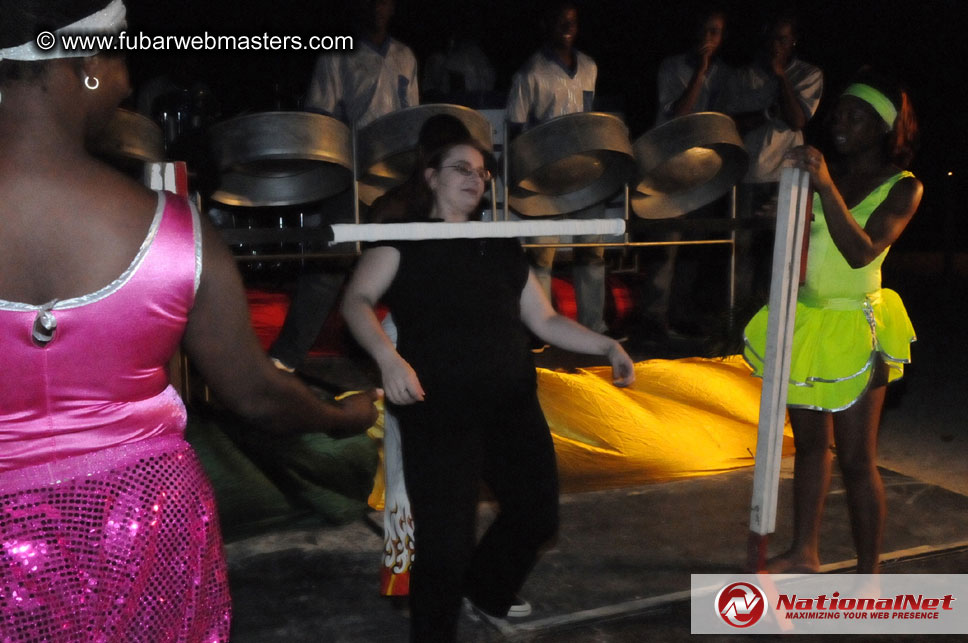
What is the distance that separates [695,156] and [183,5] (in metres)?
5.22

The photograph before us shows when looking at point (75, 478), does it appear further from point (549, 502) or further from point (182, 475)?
point (549, 502)

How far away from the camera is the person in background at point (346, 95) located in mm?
4250

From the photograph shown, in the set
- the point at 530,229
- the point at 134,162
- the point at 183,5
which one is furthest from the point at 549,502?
the point at 183,5

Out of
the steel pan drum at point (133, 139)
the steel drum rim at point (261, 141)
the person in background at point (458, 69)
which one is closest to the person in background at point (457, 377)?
the steel drum rim at point (261, 141)

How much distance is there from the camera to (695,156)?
396 cm

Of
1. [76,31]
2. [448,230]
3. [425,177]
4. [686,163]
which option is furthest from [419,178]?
[686,163]

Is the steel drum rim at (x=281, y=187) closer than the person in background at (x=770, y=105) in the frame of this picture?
Yes

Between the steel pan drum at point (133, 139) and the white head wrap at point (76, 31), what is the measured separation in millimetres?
2170

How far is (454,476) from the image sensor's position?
190cm

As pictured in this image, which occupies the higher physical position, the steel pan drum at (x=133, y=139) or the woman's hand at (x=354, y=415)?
the steel pan drum at (x=133, y=139)

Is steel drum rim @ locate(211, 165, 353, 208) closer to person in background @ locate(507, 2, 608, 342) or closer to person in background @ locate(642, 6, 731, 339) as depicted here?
person in background @ locate(507, 2, 608, 342)

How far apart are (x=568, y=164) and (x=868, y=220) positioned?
1576mm

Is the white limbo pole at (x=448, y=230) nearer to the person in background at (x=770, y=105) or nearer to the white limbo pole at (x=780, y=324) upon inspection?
the white limbo pole at (x=780, y=324)

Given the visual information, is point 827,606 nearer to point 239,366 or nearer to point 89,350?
point 239,366
